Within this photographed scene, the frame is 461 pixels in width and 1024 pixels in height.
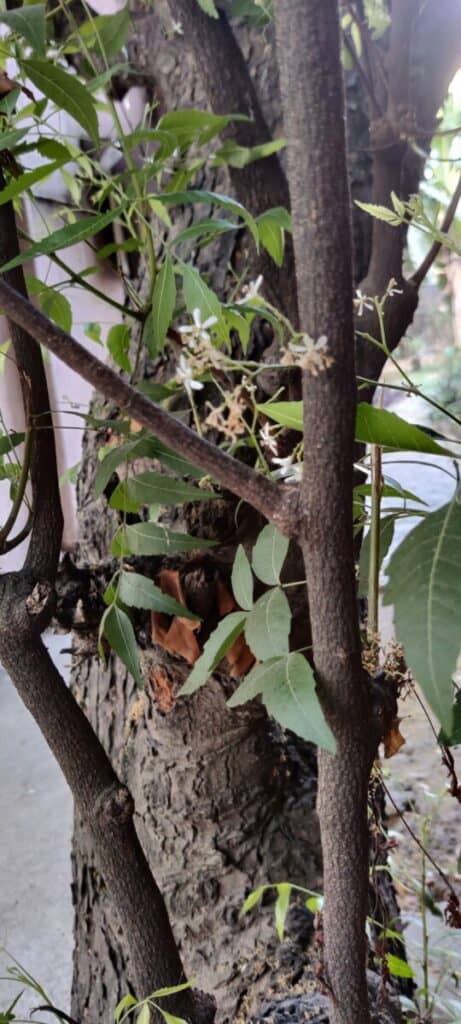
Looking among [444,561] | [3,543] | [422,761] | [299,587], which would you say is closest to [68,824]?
[422,761]

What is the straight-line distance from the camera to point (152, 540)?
0.48 m

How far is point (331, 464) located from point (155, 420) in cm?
7

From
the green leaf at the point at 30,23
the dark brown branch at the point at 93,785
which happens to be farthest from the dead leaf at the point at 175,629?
the green leaf at the point at 30,23

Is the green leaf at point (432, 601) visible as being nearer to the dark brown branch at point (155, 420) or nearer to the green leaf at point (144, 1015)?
the dark brown branch at point (155, 420)

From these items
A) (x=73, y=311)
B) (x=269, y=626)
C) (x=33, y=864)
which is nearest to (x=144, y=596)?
(x=269, y=626)

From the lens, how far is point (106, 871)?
18.4 inches

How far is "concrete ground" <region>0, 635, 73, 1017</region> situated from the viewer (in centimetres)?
114

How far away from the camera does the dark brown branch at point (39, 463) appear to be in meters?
0.46

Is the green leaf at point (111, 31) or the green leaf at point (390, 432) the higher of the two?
the green leaf at point (111, 31)

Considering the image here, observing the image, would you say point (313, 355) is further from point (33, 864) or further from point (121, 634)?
point (33, 864)

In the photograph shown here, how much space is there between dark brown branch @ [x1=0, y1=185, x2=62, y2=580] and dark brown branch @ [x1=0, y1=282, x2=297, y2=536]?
0.15 metres

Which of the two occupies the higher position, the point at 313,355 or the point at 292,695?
the point at 313,355

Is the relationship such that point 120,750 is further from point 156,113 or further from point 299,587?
point 156,113

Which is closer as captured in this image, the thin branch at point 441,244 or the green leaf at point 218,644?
the green leaf at point 218,644
